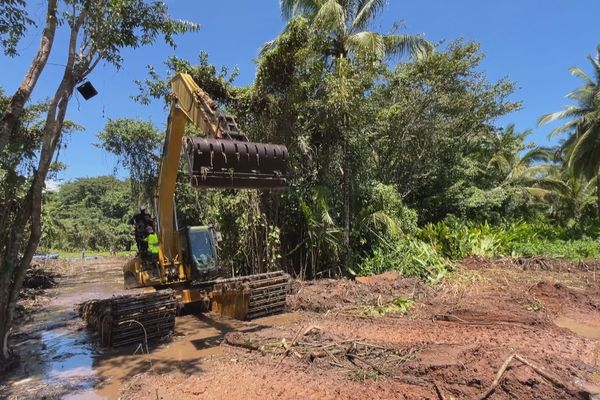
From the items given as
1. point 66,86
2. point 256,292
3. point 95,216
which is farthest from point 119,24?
point 95,216

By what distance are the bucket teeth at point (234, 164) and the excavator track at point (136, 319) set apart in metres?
2.74

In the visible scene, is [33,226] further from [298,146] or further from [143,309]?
[298,146]

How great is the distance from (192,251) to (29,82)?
462cm

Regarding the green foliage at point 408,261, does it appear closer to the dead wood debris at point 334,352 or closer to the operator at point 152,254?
the dead wood debris at point 334,352

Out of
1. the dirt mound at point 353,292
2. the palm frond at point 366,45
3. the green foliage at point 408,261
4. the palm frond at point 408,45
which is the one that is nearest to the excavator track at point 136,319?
the dirt mound at point 353,292

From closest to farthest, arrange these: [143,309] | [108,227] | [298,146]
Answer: [143,309] → [298,146] → [108,227]

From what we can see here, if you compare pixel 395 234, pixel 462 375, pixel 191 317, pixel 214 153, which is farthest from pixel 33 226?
pixel 395 234

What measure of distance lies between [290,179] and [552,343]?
8369 mm

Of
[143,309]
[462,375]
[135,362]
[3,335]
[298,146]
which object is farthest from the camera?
[298,146]

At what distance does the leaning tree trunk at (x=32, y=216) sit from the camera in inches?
257

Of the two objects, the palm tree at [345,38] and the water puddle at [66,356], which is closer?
the water puddle at [66,356]

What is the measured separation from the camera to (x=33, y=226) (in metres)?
6.71

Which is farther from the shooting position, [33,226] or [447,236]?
[447,236]

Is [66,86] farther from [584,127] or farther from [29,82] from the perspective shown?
[584,127]
